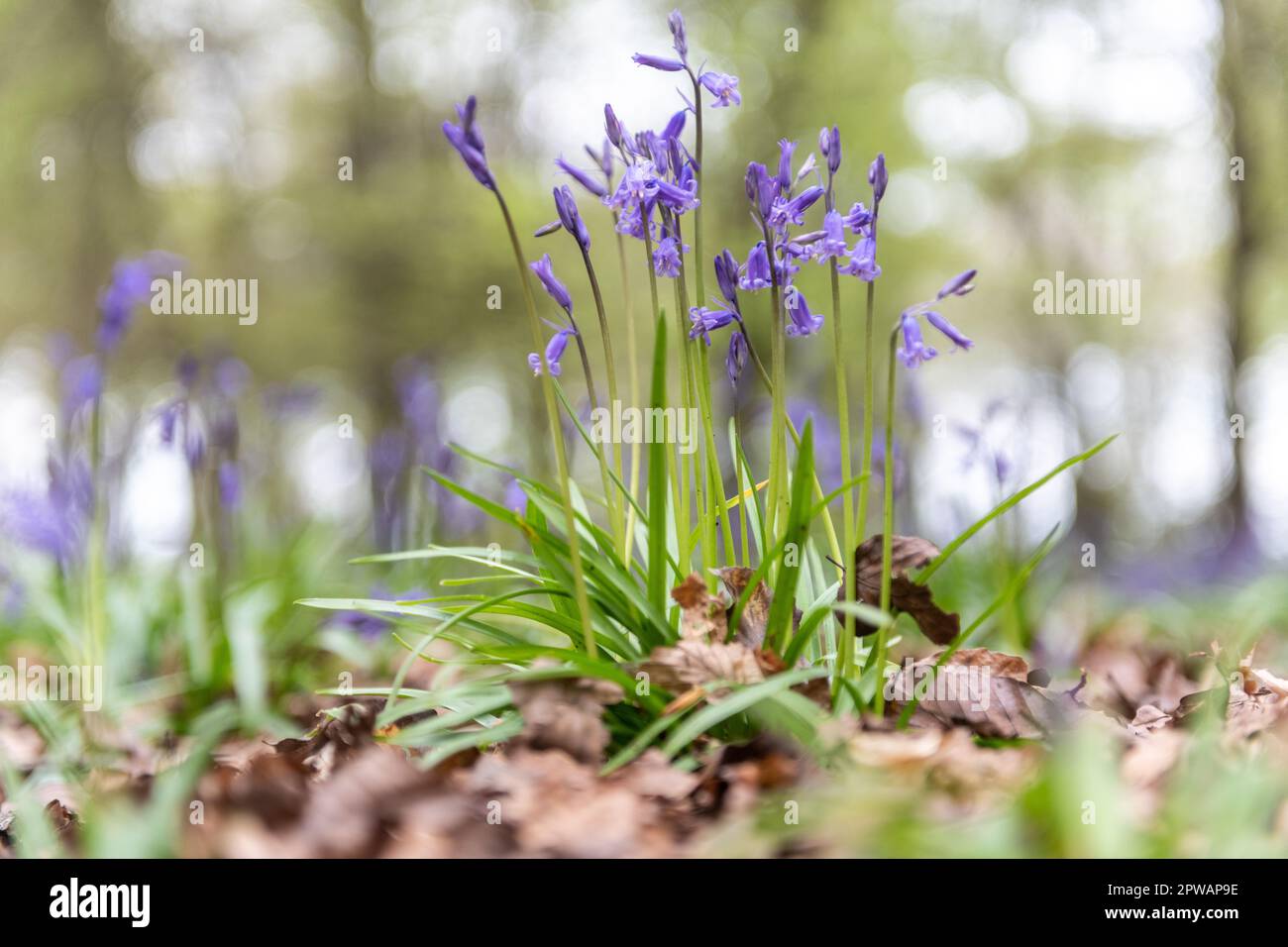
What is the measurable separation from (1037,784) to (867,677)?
2.21ft

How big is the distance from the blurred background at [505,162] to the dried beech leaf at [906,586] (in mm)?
3609

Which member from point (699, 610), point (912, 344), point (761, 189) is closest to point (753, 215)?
point (761, 189)

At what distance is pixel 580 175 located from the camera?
1.75 meters

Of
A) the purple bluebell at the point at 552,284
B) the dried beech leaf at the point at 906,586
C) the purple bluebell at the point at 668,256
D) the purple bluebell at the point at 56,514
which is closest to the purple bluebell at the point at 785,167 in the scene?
the purple bluebell at the point at 668,256

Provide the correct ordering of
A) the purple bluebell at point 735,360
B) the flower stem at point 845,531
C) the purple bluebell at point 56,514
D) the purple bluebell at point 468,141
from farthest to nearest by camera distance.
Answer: the purple bluebell at point 56,514
the purple bluebell at point 735,360
the flower stem at point 845,531
the purple bluebell at point 468,141

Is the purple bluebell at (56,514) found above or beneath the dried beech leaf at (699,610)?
above

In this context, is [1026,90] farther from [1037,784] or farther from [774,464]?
[1037,784]

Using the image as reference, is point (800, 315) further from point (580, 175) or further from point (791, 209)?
point (580, 175)

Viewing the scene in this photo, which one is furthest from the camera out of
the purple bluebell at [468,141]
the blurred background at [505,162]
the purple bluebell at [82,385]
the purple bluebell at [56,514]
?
the blurred background at [505,162]

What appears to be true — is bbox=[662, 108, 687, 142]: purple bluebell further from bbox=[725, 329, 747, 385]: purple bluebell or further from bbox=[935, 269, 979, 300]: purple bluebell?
→ bbox=[935, 269, 979, 300]: purple bluebell

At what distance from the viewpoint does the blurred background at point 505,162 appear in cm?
693

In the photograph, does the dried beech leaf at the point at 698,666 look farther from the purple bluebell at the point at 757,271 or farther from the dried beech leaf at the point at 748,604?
the purple bluebell at the point at 757,271

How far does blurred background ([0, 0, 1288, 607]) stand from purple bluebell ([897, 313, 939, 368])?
3801 millimetres

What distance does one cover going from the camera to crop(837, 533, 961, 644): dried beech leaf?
1.75m
